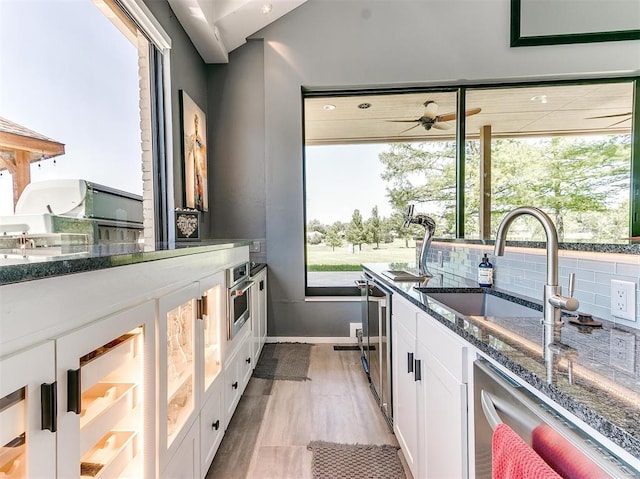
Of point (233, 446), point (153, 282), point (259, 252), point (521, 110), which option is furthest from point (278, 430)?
point (521, 110)

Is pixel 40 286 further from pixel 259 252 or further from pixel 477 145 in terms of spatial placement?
pixel 477 145

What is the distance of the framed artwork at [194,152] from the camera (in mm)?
2762

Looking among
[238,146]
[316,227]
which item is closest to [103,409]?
[316,227]

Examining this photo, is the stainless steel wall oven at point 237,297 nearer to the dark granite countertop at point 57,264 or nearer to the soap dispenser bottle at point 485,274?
the dark granite countertop at point 57,264

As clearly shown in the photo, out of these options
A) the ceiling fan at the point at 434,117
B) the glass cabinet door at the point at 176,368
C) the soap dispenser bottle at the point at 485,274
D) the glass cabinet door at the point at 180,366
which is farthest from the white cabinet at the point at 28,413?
the ceiling fan at the point at 434,117

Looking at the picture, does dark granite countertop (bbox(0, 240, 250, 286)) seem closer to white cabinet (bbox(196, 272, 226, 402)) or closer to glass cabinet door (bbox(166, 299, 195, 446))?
glass cabinet door (bbox(166, 299, 195, 446))

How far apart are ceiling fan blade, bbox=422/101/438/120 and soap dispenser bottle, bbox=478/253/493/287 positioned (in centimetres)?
230

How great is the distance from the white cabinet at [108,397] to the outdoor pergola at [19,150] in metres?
0.80

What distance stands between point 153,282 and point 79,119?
109cm

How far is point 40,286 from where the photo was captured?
0.58m

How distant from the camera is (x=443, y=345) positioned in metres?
1.05

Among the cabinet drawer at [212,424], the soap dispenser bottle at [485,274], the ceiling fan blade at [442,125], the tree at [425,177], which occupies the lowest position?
the cabinet drawer at [212,424]

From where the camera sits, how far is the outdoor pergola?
1133 millimetres

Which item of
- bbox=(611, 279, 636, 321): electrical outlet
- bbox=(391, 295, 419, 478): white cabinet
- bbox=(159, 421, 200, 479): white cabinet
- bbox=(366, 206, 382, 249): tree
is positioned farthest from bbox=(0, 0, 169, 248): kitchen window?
bbox=(366, 206, 382, 249): tree
